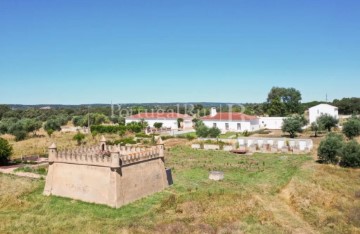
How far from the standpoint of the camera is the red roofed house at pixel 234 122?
2269 inches

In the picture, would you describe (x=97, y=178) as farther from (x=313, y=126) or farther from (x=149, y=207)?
(x=313, y=126)

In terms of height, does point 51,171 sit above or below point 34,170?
above

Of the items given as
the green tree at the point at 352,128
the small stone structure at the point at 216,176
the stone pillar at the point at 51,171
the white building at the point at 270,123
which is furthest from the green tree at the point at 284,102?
the stone pillar at the point at 51,171

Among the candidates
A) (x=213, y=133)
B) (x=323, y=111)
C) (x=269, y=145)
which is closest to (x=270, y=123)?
(x=323, y=111)

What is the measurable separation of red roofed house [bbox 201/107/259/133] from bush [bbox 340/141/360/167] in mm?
29597

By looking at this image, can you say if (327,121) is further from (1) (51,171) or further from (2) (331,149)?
(1) (51,171)

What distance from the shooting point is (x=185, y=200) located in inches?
720

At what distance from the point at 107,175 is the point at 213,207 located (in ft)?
19.5

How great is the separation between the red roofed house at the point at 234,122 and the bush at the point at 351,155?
2960 centimetres

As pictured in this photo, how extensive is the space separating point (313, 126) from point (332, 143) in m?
20.2

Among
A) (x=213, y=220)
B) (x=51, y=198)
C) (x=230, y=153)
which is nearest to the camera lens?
(x=213, y=220)

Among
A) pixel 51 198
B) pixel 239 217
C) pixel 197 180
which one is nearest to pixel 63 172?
pixel 51 198

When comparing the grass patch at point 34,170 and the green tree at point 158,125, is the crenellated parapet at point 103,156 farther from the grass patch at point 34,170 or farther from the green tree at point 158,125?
the green tree at point 158,125

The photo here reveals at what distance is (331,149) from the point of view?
28766mm
